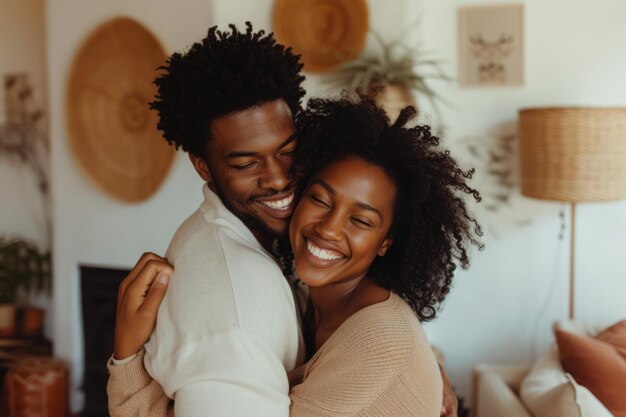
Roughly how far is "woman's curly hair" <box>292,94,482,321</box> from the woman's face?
3 centimetres

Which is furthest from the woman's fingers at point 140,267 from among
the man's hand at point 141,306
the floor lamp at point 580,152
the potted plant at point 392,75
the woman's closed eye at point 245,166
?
the floor lamp at point 580,152

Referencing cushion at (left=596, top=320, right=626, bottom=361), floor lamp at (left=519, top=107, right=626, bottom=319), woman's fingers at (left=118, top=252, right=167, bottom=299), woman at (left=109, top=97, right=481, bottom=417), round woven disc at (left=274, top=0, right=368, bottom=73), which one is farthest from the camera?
round woven disc at (left=274, top=0, right=368, bottom=73)

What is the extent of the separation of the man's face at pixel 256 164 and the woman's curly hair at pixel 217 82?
27 millimetres

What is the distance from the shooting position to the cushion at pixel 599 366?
1.98 m

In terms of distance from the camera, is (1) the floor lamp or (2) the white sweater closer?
(2) the white sweater

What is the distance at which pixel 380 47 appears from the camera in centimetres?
287

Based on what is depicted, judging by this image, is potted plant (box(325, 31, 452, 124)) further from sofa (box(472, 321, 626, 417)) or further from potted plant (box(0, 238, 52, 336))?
potted plant (box(0, 238, 52, 336))

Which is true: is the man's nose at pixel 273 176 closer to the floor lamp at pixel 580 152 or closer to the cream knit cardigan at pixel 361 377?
the cream knit cardigan at pixel 361 377

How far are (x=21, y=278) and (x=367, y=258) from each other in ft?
9.39

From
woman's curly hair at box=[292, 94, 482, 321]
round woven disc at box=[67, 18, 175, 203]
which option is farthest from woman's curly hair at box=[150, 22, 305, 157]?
round woven disc at box=[67, 18, 175, 203]

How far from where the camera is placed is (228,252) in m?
1.09

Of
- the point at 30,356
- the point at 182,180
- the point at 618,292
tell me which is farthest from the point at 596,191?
the point at 30,356

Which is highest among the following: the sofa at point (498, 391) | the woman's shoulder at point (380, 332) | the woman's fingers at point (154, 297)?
the woman's fingers at point (154, 297)

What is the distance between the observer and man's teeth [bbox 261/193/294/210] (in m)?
1.29
